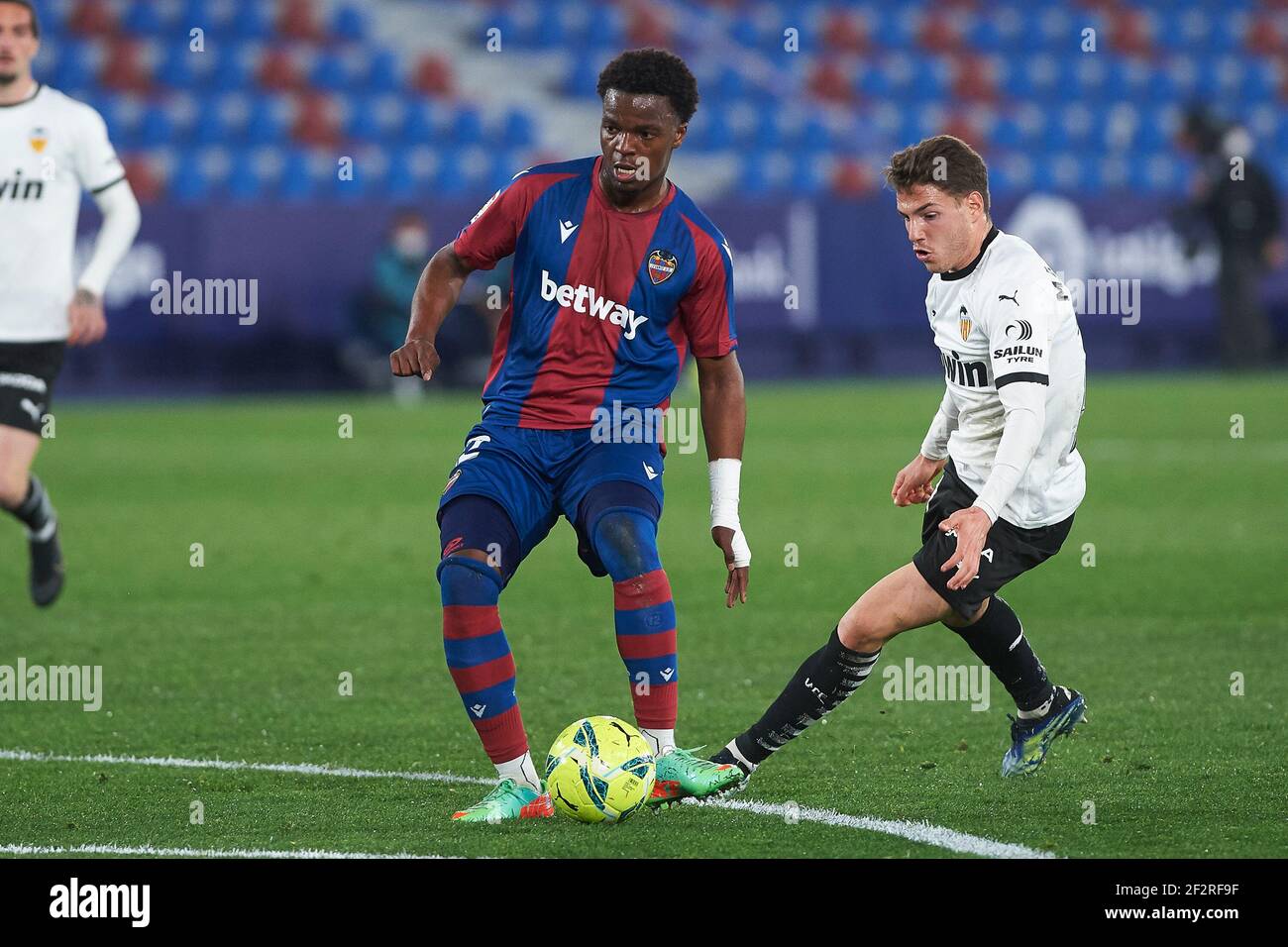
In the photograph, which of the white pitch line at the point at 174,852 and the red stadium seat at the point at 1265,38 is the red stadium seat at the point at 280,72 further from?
the white pitch line at the point at 174,852

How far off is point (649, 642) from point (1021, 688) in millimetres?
1204

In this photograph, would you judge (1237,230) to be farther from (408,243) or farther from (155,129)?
(155,129)

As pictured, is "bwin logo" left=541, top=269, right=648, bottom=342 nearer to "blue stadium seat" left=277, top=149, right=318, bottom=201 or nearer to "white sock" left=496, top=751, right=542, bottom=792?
"white sock" left=496, top=751, right=542, bottom=792

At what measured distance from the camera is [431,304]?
542 centimetres

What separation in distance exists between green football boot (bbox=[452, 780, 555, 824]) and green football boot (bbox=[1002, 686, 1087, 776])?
4.45ft

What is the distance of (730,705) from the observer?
22.1ft

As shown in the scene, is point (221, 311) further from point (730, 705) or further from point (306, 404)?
point (730, 705)

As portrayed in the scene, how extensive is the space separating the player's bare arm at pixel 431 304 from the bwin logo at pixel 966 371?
1.34m

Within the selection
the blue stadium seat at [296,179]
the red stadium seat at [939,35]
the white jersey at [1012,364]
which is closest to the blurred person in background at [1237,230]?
the red stadium seat at [939,35]

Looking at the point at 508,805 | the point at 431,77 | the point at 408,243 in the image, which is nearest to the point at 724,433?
the point at 508,805

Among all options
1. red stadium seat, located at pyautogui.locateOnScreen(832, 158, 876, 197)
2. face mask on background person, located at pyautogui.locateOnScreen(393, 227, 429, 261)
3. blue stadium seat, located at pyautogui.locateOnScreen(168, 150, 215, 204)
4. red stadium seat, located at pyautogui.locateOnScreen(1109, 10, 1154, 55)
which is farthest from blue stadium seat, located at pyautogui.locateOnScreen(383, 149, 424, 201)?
red stadium seat, located at pyautogui.locateOnScreen(1109, 10, 1154, 55)

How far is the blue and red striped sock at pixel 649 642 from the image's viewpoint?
5.24 m

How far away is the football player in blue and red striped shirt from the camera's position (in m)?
5.25
